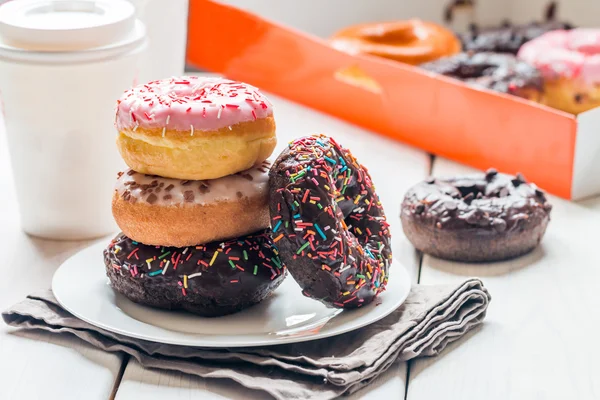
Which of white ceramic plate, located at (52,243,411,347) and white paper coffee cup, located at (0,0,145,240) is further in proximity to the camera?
white paper coffee cup, located at (0,0,145,240)

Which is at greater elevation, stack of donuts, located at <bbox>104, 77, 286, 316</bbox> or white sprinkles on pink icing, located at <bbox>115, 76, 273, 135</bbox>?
white sprinkles on pink icing, located at <bbox>115, 76, 273, 135</bbox>

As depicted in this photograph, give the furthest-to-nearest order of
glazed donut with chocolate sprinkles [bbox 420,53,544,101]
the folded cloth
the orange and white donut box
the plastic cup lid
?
glazed donut with chocolate sprinkles [bbox 420,53,544,101], the orange and white donut box, the plastic cup lid, the folded cloth

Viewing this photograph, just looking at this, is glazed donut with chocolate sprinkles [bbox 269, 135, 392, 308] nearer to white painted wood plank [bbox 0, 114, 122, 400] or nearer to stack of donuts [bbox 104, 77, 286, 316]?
stack of donuts [bbox 104, 77, 286, 316]

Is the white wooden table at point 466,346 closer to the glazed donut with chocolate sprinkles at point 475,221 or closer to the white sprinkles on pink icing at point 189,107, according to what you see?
the glazed donut with chocolate sprinkles at point 475,221

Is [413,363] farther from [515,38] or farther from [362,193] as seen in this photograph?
[515,38]

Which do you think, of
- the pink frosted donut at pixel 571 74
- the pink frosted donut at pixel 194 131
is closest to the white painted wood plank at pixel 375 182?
the pink frosted donut at pixel 194 131

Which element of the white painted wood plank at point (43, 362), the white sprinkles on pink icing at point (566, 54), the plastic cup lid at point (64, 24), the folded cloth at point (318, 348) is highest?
the plastic cup lid at point (64, 24)

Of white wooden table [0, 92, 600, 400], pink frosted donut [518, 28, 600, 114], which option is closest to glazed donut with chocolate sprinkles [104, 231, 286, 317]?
white wooden table [0, 92, 600, 400]
